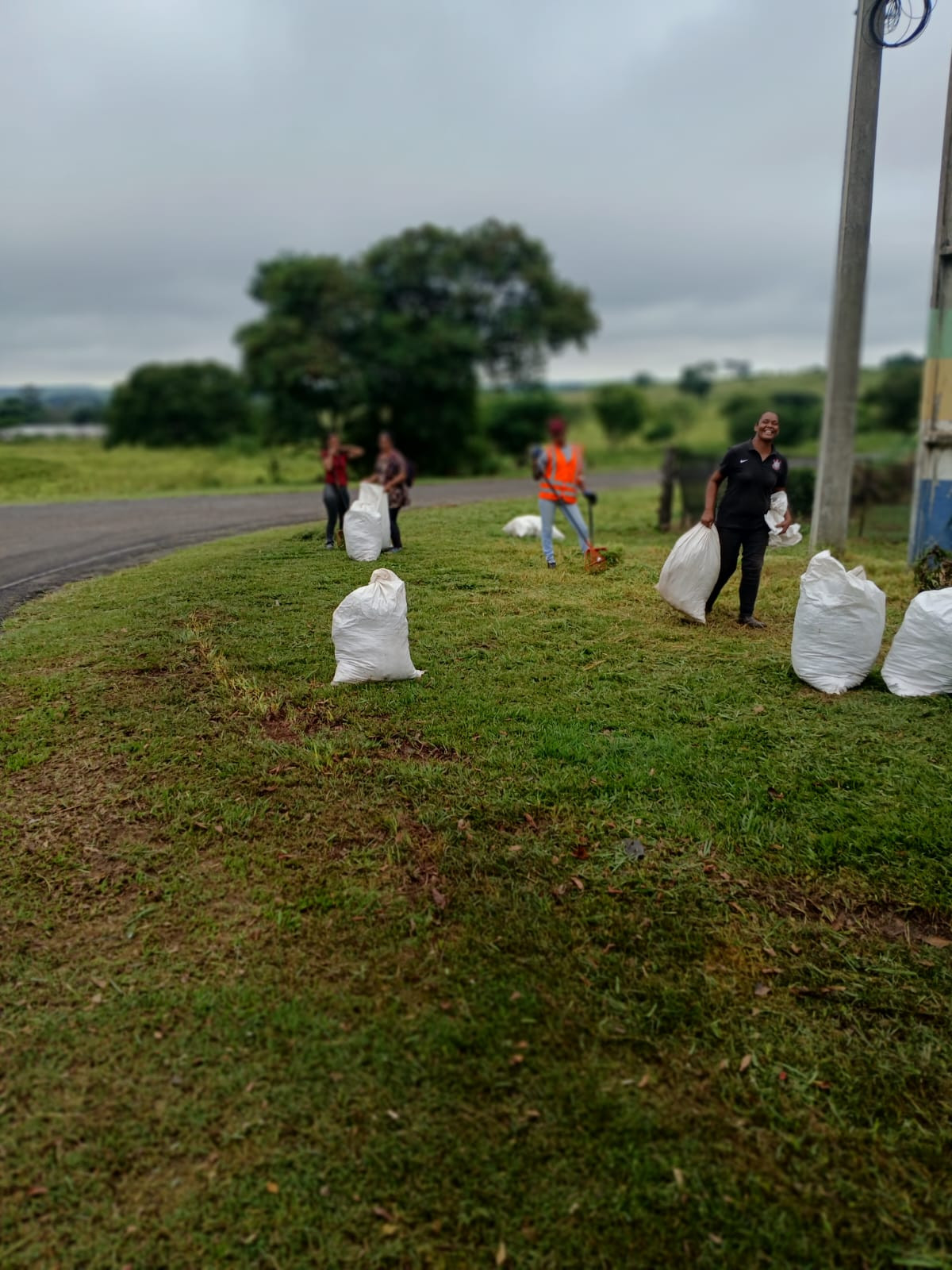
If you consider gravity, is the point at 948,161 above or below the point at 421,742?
above

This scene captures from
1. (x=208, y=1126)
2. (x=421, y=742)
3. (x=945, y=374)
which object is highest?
(x=945, y=374)

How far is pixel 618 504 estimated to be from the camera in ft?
58.7

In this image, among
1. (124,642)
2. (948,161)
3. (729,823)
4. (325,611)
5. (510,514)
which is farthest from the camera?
(510,514)

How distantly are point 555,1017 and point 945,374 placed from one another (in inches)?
374

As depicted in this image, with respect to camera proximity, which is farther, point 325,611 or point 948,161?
point 948,161

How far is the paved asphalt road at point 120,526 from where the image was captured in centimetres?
1063

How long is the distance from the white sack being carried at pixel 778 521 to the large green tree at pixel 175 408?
3485 cm

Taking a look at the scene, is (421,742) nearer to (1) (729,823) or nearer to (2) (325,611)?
(1) (729,823)

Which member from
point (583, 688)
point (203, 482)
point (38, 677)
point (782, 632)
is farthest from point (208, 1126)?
point (203, 482)

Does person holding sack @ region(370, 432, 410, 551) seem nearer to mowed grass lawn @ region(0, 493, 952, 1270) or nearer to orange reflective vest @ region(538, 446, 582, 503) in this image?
orange reflective vest @ region(538, 446, 582, 503)

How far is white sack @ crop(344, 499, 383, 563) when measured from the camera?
9711 millimetres

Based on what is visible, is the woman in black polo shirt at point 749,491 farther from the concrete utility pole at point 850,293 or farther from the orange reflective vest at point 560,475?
the concrete utility pole at point 850,293

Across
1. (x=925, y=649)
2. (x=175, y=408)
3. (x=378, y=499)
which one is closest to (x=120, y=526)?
(x=378, y=499)

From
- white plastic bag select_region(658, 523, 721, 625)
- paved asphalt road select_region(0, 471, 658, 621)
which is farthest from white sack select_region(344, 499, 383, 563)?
white plastic bag select_region(658, 523, 721, 625)
